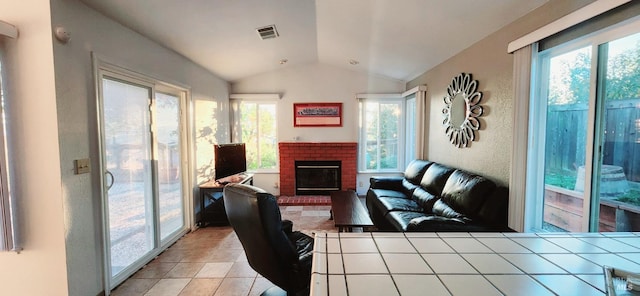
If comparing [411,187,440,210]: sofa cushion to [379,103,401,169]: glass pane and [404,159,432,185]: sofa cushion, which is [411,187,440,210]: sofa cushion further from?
[379,103,401,169]: glass pane

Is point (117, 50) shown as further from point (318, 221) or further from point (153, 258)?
point (318, 221)

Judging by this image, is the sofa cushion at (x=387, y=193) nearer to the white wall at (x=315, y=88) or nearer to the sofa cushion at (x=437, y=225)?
the sofa cushion at (x=437, y=225)

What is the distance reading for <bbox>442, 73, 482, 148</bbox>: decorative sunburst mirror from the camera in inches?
118

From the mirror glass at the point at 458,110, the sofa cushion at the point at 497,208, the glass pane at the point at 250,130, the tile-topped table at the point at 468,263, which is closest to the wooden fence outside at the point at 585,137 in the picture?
the sofa cushion at the point at 497,208

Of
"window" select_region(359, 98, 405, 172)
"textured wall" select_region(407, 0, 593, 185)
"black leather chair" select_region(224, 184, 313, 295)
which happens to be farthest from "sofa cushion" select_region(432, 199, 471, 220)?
"window" select_region(359, 98, 405, 172)

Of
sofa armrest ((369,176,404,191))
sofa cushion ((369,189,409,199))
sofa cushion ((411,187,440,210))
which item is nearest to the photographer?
sofa cushion ((411,187,440,210))

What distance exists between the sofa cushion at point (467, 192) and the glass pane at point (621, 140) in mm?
768

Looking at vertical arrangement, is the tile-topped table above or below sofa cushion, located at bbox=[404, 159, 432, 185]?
above

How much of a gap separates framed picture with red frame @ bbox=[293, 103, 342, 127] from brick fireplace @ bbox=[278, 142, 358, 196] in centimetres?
42

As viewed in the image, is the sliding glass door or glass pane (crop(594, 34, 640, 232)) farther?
the sliding glass door

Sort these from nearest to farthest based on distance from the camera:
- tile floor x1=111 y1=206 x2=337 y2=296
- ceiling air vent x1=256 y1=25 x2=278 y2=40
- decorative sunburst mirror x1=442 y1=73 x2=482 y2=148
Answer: tile floor x1=111 y1=206 x2=337 y2=296
decorative sunburst mirror x1=442 y1=73 x2=482 y2=148
ceiling air vent x1=256 y1=25 x2=278 y2=40

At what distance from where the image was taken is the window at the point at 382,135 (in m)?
5.53

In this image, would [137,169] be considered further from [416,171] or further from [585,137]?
[585,137]

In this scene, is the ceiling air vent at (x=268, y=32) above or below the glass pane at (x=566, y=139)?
above
